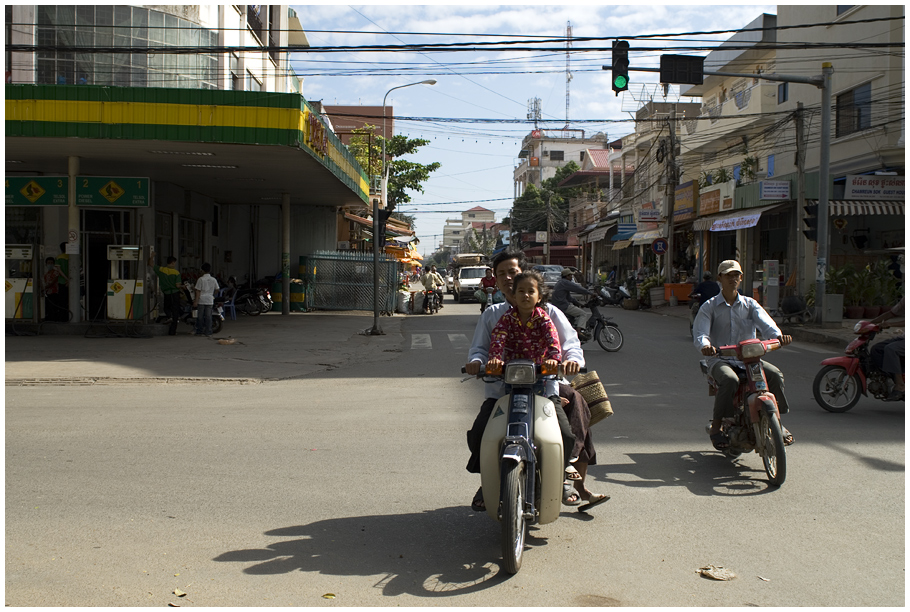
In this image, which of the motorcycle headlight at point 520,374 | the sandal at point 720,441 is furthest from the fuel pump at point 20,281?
the motorcycle headlight at point 520,374

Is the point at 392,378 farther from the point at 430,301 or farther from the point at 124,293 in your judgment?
the point at 430,301

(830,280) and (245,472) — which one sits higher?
(830,280)

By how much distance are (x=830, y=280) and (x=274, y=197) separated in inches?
659

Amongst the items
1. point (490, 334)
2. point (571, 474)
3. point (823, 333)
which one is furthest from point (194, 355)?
point (823, 333)

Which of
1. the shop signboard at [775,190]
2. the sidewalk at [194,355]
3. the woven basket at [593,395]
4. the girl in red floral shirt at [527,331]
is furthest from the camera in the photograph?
the shop signboard at [775,190]

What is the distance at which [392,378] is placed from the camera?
446 inches

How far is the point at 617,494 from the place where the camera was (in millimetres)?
5309

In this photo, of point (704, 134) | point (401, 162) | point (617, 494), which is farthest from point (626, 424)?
point (401, 162)

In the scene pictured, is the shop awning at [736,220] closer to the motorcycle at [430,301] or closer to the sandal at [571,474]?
the motorcycle at [430,301]

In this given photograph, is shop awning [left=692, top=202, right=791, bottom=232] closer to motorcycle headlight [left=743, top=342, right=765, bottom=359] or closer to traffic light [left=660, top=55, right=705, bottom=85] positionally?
traffic light [left=660, top=55, right=705, bottom=85]

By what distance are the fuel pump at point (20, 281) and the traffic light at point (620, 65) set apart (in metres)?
12.7

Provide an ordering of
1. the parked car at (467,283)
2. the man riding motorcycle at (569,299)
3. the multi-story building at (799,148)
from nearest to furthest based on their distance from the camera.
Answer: the man riding motorcycle at (569,299) → the multi-story building at (799,148) → the parked car at (467,283)

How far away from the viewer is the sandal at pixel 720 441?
6.16 metres

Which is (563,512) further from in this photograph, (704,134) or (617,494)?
(704,134)
